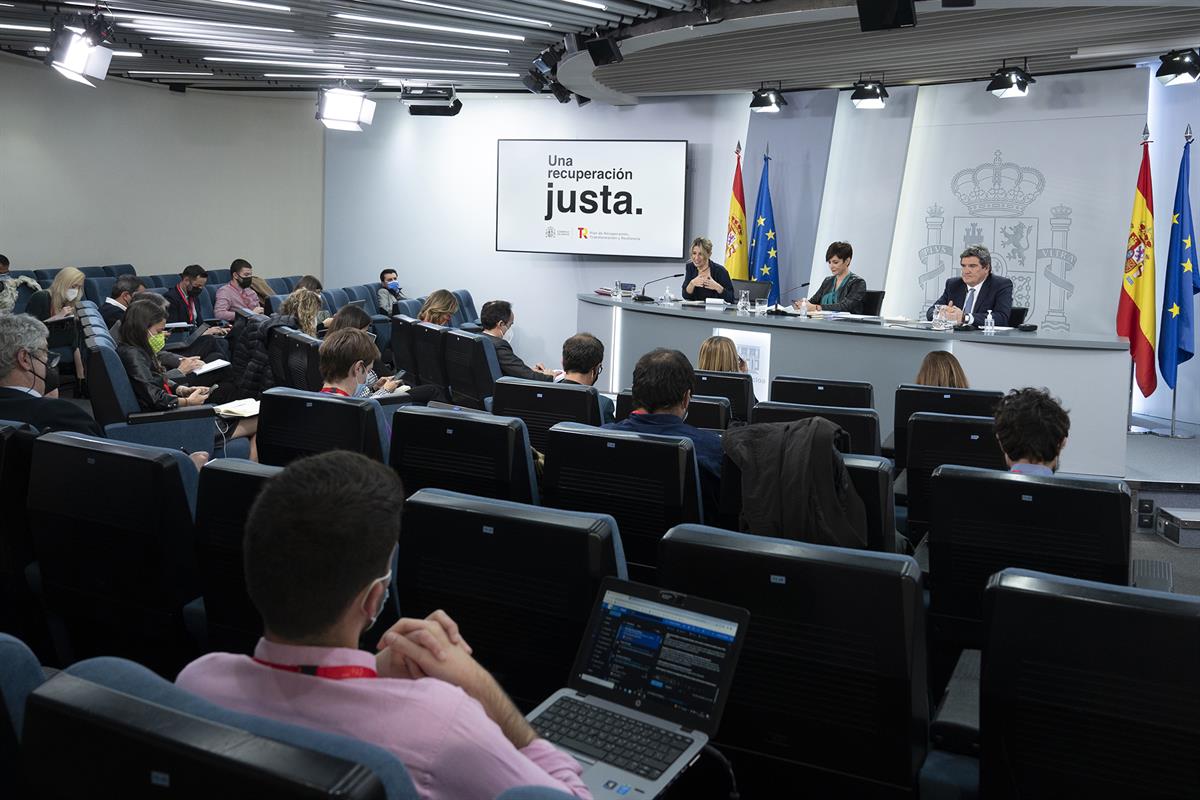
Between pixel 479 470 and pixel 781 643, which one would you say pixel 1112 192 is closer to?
pixel 479 470

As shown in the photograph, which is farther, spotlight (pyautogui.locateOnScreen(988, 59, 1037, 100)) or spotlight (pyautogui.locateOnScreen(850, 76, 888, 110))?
spotlight (pyautogui.locateOnScreen(850, 76, 888, 110))

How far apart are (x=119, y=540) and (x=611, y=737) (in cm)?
171

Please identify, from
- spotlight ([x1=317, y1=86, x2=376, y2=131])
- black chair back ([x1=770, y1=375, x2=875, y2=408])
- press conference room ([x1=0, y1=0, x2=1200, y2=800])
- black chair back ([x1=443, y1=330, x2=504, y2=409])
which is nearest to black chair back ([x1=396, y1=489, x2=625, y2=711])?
press conference room ([x1=0, y1=0, x2=1200, y2=800])

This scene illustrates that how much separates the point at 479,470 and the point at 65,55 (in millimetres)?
6680

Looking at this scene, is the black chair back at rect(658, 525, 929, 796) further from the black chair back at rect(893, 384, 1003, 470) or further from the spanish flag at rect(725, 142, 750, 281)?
the spanish flag at rect(725, 142, 750, 281)

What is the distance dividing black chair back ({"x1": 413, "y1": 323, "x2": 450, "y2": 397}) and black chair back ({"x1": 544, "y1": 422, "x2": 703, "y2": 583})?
15.5 ft

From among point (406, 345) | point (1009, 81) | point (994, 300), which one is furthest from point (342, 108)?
point (994, 300)

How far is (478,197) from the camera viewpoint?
1359 centimetres

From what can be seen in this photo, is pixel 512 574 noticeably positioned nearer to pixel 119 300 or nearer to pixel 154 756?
pixel 154 756

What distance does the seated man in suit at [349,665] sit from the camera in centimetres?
125

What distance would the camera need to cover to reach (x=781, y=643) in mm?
2012

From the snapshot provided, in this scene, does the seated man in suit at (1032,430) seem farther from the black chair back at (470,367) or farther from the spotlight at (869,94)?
the spotlight at (869,94)

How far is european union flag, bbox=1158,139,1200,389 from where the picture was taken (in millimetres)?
8766

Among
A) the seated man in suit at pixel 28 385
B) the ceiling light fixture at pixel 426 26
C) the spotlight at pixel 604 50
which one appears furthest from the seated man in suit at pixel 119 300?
the seated man in suit at pixel 28 385
